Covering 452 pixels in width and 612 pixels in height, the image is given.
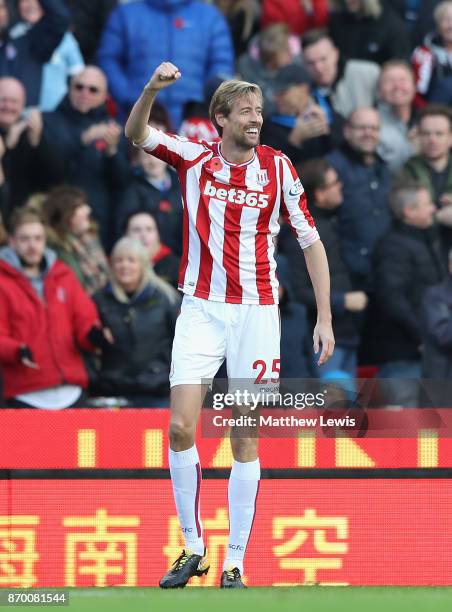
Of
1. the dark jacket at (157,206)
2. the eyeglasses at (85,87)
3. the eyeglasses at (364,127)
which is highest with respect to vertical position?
the eyeglasses at (85,87)

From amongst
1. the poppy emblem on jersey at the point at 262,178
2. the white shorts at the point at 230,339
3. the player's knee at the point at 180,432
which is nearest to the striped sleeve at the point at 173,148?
the poppy emblem on jersey at the point at 262,178

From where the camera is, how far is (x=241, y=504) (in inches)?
251

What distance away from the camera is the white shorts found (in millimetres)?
6324

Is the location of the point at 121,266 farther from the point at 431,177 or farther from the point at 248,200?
the point at 248,200

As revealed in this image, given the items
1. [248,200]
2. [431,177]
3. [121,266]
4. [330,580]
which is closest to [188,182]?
[248,200]

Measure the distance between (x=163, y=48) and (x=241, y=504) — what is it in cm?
556

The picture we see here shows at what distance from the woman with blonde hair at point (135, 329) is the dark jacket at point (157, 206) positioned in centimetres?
70

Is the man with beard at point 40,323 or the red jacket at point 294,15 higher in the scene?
the red jacket at point 294,15

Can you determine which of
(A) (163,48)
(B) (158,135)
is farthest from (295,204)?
(A) (163,48)

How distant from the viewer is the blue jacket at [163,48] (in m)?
11.1

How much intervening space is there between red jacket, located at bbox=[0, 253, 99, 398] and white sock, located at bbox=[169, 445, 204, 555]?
10.6 feet

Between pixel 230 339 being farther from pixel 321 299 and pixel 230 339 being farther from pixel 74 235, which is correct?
pixel 74 235

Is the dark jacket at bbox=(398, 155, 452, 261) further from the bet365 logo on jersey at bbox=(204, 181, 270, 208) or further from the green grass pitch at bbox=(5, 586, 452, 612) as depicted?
the green grass pitch at bbox=(5, 586, 452, 612)

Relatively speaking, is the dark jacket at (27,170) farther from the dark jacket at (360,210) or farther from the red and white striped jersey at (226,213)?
the red and white striped jersey at (226,213)
